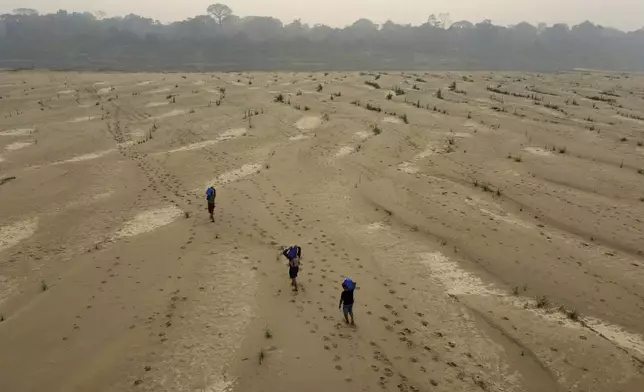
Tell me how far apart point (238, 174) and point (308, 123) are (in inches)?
319

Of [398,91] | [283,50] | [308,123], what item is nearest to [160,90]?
[308,123]

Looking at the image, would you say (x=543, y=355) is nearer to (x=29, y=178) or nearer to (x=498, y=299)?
(x=498, y=299)

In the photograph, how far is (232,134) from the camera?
24.4 meters

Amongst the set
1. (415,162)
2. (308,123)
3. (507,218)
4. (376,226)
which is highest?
(308,123)

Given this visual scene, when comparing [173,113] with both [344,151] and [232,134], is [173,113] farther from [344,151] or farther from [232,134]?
[344,151]

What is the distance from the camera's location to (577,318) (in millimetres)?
10523

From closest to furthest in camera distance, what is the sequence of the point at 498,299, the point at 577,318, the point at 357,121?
the point at 577,318
the point at 498,299
the point at 357,121

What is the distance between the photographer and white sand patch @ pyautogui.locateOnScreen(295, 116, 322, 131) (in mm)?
25431

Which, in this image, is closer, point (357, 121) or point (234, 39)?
point (357, 121)

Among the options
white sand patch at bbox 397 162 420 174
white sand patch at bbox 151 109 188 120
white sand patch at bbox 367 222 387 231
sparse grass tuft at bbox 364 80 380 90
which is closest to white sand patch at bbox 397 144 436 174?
white sand patch at bbox 397 162 420 174

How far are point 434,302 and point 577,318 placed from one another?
2993 mm

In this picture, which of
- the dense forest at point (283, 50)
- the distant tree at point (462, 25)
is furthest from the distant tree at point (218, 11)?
the distant tree at point (462, 25)

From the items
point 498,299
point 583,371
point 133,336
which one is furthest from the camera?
point 498,299

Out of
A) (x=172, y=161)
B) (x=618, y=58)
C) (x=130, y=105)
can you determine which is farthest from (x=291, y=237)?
(x=618, y=58)
